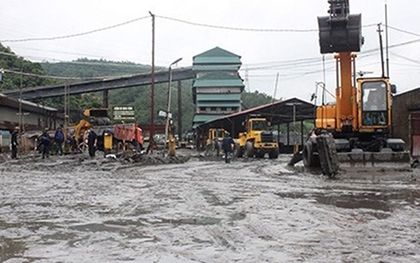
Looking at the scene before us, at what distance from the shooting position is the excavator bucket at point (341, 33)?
66.7 ft

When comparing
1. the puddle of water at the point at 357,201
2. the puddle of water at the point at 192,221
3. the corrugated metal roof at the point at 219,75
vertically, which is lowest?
the puddle of water at the point at 192,221

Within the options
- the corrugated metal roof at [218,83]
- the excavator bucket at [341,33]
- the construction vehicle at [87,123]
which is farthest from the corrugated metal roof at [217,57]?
the excavator bucket at [341,33]

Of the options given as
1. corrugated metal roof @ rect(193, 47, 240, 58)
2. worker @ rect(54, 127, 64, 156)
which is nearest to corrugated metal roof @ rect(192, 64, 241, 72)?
corrugated metal roof @ rect(193, 47, 240, 58)

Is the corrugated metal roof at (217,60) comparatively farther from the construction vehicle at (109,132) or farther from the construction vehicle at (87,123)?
the construction vehicle at (109,132)

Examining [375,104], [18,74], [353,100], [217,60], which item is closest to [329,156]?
[375,104]

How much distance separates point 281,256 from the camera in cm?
639

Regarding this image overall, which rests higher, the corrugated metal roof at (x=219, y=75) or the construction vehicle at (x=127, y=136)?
the corrugated metal roof at (x=219, y=75)

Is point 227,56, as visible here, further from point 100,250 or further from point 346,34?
point 100,250

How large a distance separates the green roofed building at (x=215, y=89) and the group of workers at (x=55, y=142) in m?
39.0

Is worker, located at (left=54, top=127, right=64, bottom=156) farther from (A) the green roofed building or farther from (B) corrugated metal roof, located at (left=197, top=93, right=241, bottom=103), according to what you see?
(B) corrugated metal roof, located at (left=197, top=93, right=241, bottom=103)

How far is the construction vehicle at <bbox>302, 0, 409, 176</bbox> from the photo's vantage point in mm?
20266

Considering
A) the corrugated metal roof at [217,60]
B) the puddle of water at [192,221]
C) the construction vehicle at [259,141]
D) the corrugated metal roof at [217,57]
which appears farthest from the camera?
the corrugated metal roof at [217,57]

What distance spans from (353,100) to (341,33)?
2650 millimetres

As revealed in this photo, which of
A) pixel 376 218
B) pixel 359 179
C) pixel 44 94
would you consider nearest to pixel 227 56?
pixel 44 94
